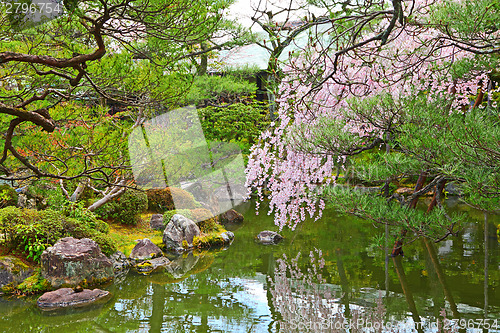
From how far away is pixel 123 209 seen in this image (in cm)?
1016

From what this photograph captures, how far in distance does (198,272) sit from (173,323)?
2.25m

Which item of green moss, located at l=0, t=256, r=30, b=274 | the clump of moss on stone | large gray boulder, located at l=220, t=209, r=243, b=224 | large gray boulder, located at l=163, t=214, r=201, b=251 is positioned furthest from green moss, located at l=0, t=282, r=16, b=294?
large gray boulder, located at l=220, t=209, r=243, b=224

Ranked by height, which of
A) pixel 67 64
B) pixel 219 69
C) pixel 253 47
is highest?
pixel 253 47

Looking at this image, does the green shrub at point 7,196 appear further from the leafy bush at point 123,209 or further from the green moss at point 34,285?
the green moss at point 34,285

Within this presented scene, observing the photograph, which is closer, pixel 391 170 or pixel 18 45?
pixel 391 170

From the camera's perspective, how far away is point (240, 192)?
14.8 m

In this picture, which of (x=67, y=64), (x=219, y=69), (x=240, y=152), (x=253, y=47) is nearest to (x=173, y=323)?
(x=67, y=64)

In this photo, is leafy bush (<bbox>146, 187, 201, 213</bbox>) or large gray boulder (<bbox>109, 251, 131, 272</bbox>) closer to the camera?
large gray boulder (<bbox>109, 251, 131, 272</bbox>)

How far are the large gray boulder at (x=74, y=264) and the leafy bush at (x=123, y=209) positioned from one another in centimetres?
307

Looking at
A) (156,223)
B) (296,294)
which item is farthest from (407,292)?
(156,223)

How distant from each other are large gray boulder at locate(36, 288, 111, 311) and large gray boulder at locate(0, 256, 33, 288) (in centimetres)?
87

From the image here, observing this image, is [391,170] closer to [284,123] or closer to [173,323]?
[284,123]

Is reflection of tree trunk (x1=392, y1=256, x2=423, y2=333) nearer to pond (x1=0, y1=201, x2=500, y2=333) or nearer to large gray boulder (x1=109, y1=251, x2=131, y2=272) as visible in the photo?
pond (x1=0, y1=201, x2=500, y2=333)

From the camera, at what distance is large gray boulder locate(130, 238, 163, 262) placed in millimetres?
8117
